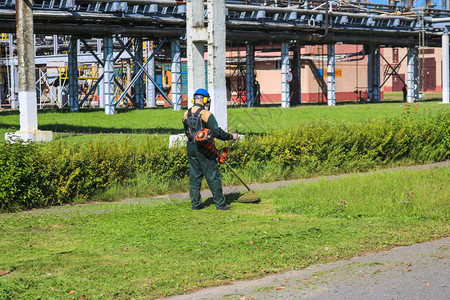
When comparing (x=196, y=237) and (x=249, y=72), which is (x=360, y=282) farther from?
(x=249, y=72)

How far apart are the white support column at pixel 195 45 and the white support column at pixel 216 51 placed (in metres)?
0.17

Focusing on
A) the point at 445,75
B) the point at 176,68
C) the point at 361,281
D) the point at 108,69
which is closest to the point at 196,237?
the point at 361,281

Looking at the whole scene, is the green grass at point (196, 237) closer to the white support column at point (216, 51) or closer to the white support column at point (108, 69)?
the white support column at point (216, 51)

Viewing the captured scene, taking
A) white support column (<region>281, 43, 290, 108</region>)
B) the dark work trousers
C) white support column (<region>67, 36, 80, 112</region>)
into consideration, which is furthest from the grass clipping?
white support column (<region>281, 43, 290, 108</region>)

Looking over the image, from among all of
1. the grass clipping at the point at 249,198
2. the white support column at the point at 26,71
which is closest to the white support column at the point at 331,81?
the white support column at the point at 26,71

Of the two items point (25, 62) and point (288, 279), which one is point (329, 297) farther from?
point (25, 62)

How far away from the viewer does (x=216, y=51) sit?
13.9 meters

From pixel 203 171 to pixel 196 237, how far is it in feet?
7.20

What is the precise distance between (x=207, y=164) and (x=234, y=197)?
160 centimetres

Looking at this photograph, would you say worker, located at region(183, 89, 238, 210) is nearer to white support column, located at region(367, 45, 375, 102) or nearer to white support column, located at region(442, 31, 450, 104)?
white support column, located at region(442, 31, 450, 104)

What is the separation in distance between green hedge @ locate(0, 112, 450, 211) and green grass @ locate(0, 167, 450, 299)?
24.4 inches

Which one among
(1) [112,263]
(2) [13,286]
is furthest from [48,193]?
(2) [13,286]

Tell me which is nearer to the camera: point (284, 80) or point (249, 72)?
point (284, 80)

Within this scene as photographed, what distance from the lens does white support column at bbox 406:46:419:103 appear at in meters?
56.3
